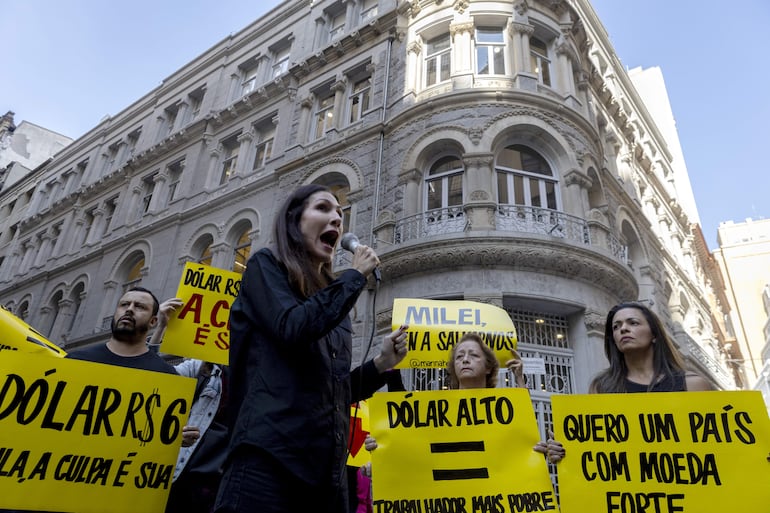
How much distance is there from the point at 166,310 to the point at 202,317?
0.42 m

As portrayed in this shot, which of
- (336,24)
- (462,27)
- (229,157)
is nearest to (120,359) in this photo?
(462,27)

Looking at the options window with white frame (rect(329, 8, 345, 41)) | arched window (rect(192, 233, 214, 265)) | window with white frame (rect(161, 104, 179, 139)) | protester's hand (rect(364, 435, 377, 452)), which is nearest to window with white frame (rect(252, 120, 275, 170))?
arched window (rect(192, 233, 214, 265))

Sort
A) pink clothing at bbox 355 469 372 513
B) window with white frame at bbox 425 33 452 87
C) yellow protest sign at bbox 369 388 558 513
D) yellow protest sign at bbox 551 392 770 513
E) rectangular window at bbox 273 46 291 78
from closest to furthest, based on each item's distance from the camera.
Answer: yellow protest sign at bbox 551 392 770 513
yellow protest sign at bbox 369 388 558 513
pink clothing at bbox 355 469 372 513
window with white frame at bbox 425 33 452 87
rectangular window at bbox 273 46 291 78

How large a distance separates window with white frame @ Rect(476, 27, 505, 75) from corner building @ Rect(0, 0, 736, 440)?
0.08 m

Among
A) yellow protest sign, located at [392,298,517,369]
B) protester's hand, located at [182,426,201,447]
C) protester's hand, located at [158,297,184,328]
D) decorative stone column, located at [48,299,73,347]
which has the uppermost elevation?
decorative stone column, located at [48,299,73,347]

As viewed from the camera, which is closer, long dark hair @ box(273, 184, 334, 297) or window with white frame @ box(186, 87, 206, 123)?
long dark hair @ box(273, 184, 334, 297)

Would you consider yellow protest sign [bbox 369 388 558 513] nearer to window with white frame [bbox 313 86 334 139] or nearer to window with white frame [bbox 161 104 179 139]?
window with white frame [bbox 313 86 334 139]

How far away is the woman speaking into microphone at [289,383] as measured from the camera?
1697 mm

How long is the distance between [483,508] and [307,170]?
1336cm

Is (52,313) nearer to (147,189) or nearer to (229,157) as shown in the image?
(147,189)

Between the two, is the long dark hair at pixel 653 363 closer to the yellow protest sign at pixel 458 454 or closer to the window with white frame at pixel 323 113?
the yellow protest sign at pixel 458 454

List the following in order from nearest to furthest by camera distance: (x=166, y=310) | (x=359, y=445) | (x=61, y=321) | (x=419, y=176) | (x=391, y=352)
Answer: (x=391, y=352), (x=166, y=310), (x=359, y=445), (x=419, y=176), (x=61, y=321)

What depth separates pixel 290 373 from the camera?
1882 mm

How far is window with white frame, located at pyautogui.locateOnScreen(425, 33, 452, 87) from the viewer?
13977 millimetres
